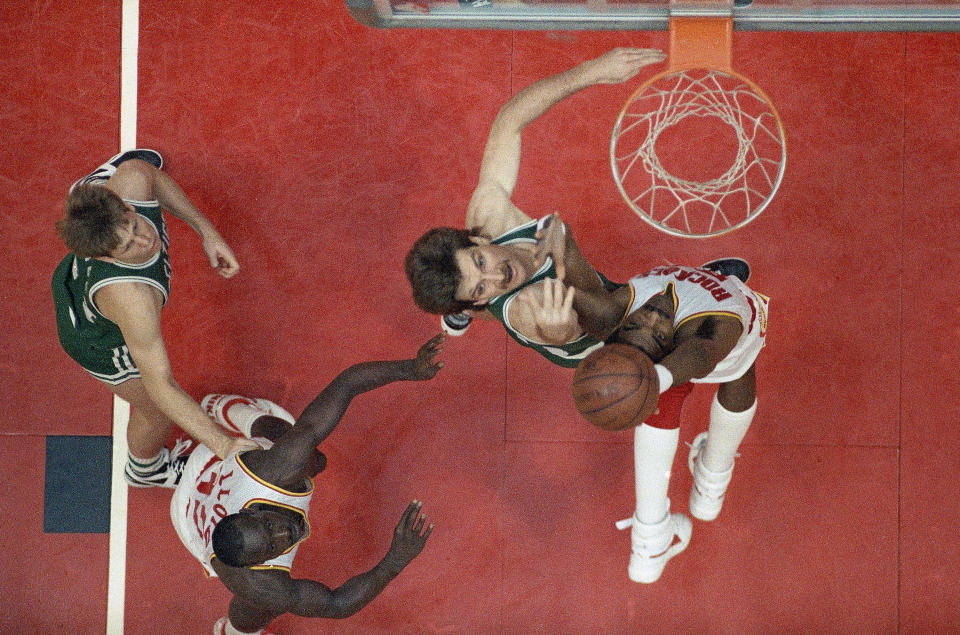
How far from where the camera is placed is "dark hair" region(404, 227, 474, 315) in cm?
308

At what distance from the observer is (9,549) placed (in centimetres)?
448

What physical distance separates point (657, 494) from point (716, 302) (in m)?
0.97

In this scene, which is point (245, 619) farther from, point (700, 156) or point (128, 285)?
point (700, 156)

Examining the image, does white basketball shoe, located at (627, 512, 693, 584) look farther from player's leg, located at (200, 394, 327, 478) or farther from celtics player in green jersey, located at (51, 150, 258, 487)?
celtics player in green jersey, located at (51, 150, 258, 487)

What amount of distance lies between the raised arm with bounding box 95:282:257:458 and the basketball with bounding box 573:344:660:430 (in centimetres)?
156

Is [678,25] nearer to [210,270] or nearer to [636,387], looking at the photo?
[636,387]

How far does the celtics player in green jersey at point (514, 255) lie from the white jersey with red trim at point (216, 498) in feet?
3.34

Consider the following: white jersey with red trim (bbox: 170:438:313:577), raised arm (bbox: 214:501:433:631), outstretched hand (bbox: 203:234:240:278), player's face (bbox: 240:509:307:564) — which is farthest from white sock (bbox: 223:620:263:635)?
outstretched hand (bbox: 203:234:240:278)

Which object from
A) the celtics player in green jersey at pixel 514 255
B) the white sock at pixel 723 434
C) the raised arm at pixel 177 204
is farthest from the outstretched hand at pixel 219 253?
the white sock at pixel 723 434

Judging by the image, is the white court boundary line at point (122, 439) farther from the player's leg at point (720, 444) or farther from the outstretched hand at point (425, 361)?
the player's leg at point (720, 444)

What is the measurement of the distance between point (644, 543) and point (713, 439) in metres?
0.57

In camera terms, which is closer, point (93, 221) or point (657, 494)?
point (93, 221)

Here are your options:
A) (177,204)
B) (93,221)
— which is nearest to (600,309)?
(93,221)

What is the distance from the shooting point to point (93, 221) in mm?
3221
